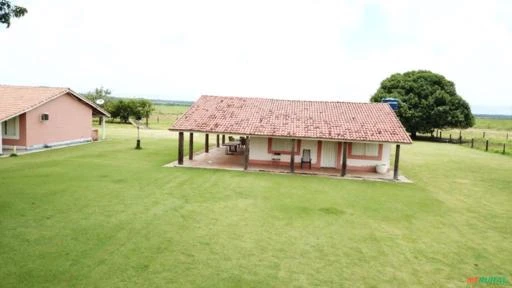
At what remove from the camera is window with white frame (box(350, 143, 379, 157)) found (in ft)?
66.4

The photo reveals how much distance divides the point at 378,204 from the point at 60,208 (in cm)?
1004

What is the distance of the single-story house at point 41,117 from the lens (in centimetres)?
2272

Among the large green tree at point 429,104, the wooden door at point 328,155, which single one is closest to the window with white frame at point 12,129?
the wooden door at point 328,155

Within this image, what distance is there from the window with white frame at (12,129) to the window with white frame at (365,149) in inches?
746

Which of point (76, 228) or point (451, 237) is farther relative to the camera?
point (451, 237)

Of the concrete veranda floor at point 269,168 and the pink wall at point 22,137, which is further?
the pink wall at point 22,137

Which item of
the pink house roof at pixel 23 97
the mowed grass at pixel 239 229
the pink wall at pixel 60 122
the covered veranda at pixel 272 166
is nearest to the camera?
the mowed grass at pixel 239 229

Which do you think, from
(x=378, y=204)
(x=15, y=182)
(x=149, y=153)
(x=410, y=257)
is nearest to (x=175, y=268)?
(x=410, y=257)

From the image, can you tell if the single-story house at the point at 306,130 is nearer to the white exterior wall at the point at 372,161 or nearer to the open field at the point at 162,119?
the white exterior wall at the point at 372,161

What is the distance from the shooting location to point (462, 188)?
17031 mm

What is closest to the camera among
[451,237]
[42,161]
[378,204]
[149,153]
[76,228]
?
[76,228]

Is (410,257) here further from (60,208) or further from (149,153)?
(149,153)

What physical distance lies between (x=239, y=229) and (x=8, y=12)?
8086 mm

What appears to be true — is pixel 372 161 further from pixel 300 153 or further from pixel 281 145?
pixel 281 145
